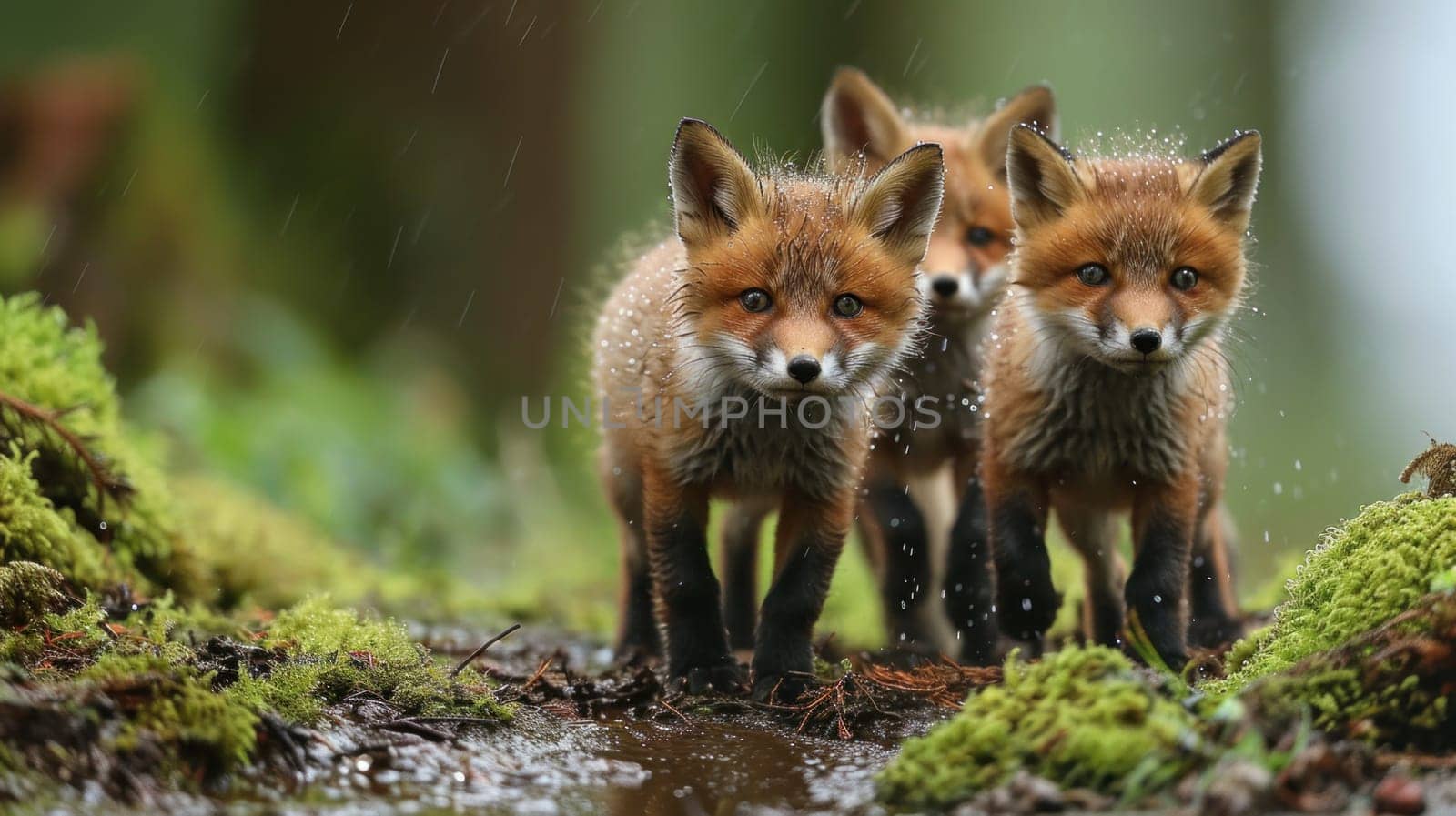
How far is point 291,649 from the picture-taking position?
341 centimetres

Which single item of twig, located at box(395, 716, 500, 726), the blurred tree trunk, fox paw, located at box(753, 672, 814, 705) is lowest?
twig, located at box(395, 716, 500, 726)

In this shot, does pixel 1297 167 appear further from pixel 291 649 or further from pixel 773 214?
pixel 291 649

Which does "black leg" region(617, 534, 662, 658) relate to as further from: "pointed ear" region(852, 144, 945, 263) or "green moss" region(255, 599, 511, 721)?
"pointed ear" region(852, 144, 945, 263)

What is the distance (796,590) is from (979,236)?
197 centimetres

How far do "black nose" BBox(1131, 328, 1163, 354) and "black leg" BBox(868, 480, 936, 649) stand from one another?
164 cm

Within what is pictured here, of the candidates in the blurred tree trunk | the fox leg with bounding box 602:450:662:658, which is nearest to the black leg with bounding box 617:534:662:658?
the fox leg with bounding box 602:450:662:658

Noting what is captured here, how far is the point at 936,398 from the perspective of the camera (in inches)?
203

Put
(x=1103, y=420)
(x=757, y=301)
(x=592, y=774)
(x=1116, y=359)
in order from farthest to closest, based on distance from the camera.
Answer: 1. (x=1103, y=420)
2. (x=1116, y=359)
3. (x=757, y=301)
4. (x=592, y=774)

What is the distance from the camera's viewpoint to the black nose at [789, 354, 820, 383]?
3.47m

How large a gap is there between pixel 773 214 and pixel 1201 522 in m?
2.27

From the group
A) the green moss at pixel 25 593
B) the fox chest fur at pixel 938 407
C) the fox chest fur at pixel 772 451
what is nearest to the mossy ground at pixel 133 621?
the green moss at pixel 25 593

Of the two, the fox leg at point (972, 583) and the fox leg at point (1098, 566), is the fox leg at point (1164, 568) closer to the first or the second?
the fox leg at point (1098, 566)

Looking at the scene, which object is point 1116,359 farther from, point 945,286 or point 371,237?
point 371,237

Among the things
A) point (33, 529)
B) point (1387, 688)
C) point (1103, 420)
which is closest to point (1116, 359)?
point (1103, 420)
